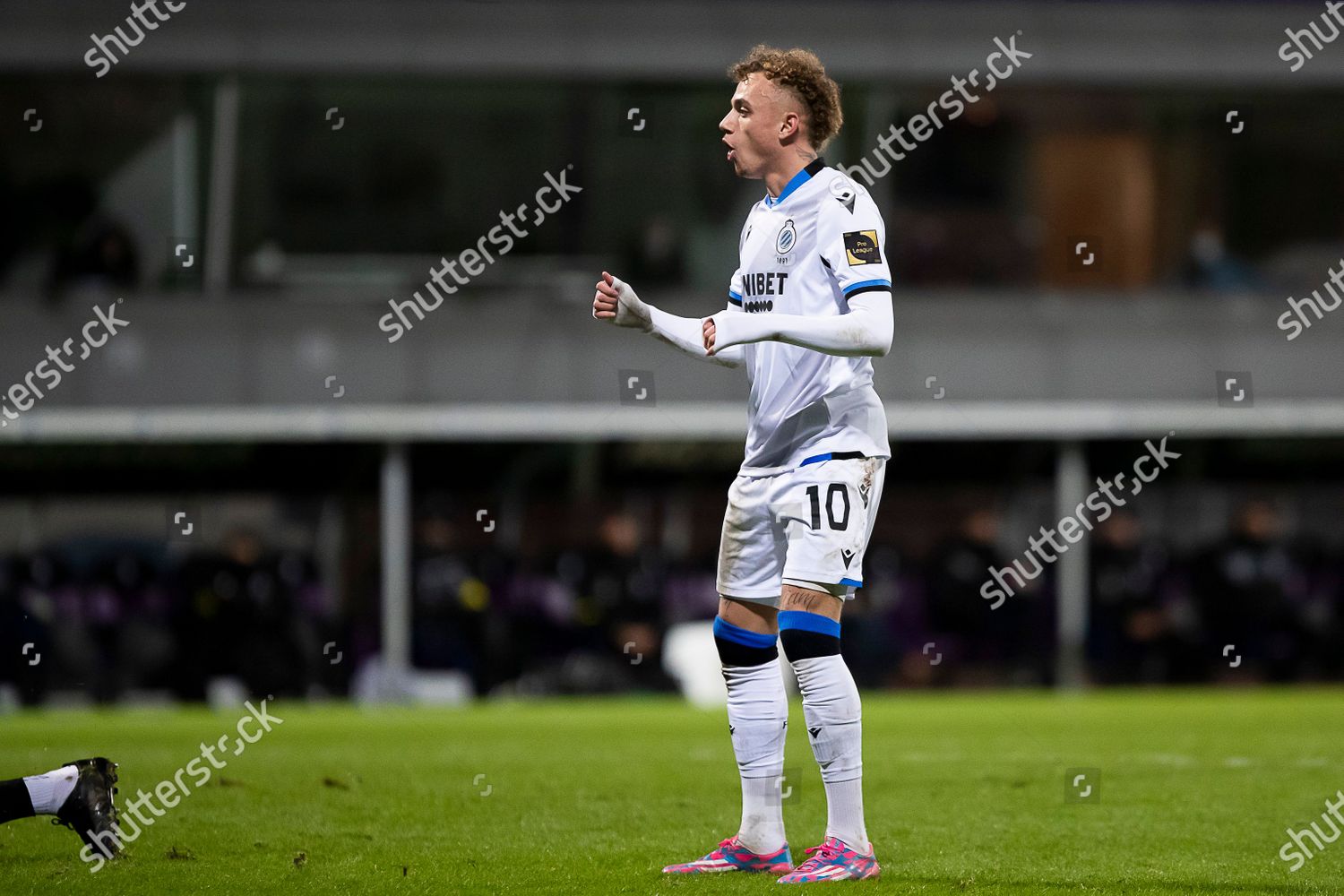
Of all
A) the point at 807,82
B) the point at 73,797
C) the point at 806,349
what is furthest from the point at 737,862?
the point at 807,82

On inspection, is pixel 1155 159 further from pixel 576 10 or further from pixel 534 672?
pixel 534 672

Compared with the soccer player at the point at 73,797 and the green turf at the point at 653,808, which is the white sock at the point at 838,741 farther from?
the soccer player at the point at 73,797

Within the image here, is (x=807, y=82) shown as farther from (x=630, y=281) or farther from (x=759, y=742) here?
(x=630, y=281)

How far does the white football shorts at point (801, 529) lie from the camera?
5555mm

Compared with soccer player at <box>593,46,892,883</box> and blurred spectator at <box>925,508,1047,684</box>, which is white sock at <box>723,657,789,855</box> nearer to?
soccer player at <box>593,46,892,883</box>

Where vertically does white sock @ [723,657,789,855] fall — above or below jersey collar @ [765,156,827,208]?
below

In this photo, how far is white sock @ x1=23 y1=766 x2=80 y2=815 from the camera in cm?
564

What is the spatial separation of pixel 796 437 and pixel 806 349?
0.31m

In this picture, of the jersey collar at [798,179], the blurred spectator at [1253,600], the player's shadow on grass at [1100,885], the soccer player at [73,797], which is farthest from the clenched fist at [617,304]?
the blurred spectator at [1253,600]

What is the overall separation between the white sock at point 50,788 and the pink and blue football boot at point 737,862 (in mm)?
1853

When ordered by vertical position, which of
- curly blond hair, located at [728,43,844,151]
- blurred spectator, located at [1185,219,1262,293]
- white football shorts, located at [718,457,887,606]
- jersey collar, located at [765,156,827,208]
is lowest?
white football shorts, located at [718,457,887,606]

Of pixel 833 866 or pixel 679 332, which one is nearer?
pixel 833 866

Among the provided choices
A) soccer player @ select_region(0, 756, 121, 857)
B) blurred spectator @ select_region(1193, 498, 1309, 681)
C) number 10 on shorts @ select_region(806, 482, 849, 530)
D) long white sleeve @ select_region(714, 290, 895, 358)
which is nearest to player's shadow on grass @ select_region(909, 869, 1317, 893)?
number 10 on shorts @ select_region(806, 482, 849, 530)

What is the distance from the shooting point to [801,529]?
18.4 ft
